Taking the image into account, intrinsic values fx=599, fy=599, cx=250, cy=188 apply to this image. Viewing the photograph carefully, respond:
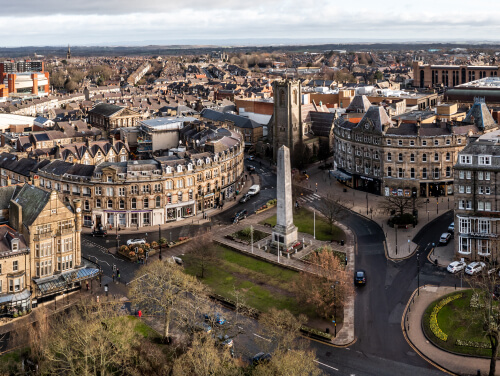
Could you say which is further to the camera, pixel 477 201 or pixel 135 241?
pixel 135 241

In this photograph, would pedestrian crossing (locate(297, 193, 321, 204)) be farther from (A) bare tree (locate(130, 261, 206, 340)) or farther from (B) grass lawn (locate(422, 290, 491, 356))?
(A) bare tree (locate(130, 261, 206, 340))

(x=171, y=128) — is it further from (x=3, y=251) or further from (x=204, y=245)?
(x=3, y=251)

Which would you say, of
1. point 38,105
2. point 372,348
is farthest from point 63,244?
point 38,105

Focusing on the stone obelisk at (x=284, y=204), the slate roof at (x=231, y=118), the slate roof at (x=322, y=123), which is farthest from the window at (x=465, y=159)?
the slate roof at (x=231, y=118)

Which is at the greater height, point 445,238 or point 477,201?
point 477,201

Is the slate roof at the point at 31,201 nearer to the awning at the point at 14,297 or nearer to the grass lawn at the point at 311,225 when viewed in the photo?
the awning at the point at 14,297

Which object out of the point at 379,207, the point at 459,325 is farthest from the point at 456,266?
the point at 379,207

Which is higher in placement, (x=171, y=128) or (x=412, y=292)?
(x=171, y=128)

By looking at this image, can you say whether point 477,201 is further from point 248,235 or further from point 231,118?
point 231,118
